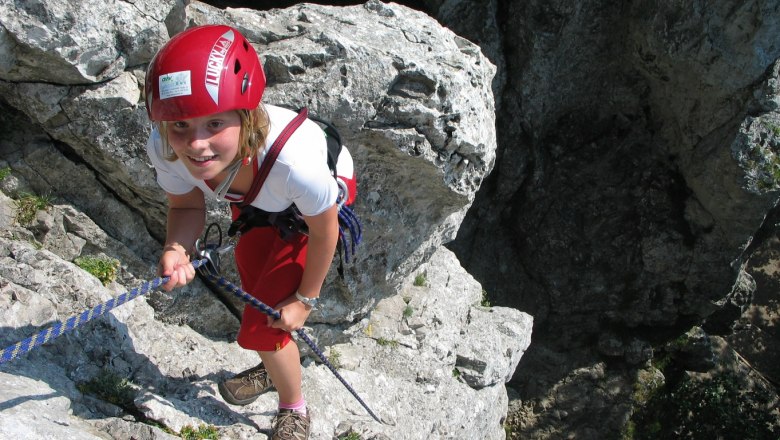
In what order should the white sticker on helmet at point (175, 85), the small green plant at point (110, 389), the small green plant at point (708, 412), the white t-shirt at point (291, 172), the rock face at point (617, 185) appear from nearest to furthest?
the white sticker on helmet at point (175, 85) < the white t-shirt at point (291, 172) < the small green plant at point (110, 389) < the rock face at point (617, 185) < the small green plant at point (708, 412)

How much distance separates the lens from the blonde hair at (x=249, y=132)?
3.44m

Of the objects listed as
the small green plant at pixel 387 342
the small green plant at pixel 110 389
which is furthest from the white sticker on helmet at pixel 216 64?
the small green plant at pixel 387 342

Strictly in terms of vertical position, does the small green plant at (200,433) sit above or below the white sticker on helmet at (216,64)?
below

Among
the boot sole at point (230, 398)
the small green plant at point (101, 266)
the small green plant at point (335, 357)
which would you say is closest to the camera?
the boot sole at point (230, 398)

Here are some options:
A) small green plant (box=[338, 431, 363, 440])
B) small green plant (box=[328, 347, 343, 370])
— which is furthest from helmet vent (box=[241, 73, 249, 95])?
small green plant (box=[328, 347, 343, 370])

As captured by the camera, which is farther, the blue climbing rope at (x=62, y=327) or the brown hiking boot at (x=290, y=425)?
the brown hiking boot at (x=290, y=425)

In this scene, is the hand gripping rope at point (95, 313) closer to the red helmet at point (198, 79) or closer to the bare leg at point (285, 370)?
the bare leg at point (285, 370)

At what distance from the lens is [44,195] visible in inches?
200

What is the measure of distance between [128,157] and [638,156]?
8529mm

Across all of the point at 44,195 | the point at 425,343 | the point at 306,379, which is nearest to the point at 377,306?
the point at 425,343

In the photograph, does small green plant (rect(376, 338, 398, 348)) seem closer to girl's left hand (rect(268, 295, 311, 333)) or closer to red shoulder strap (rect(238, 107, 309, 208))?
girl's left hand (rect(268, 295, 311, 333))

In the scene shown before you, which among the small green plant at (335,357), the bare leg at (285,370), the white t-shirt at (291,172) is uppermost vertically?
the white t-shirt at (291,172)

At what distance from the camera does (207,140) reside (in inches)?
132

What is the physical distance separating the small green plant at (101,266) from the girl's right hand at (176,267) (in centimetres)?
141
